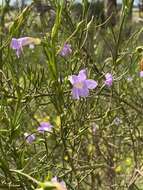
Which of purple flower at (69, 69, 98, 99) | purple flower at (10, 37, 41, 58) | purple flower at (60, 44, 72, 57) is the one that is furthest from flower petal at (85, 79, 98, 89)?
purple flower at (60, 44, 72, 57)

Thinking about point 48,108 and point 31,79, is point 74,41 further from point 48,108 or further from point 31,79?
point 48,108

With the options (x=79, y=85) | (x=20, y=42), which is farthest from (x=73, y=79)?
(x=20, y=42)

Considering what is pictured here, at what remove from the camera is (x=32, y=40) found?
149 centimetres

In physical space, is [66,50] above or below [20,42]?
below

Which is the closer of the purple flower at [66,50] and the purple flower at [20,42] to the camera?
the purple flower at [20,42]

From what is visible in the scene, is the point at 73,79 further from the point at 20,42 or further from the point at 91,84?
the point at 20,42

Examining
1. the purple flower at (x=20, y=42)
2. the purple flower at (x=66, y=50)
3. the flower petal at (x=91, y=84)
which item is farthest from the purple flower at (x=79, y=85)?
the purple flower at (x=66, y=50)

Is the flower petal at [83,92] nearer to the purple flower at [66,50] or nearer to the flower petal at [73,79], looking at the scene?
the flower petal at [73,79]

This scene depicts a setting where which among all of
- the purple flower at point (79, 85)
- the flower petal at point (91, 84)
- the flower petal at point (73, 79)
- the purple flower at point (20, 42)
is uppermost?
the purple flower at point (20, 42)

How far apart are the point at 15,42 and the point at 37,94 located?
19cm

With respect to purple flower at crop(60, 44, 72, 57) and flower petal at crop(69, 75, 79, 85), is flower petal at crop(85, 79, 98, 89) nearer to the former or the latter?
flower petal at crop(69, 75, 79, 85)

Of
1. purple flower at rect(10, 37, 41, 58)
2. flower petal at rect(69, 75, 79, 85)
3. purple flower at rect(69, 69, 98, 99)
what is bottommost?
purple flower at rect(69, 69, 98, 99)

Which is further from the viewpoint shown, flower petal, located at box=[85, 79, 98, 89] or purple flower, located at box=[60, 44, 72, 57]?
purple flower, located at box=[60, 44, 72, 57]

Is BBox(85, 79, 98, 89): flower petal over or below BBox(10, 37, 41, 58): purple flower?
below
